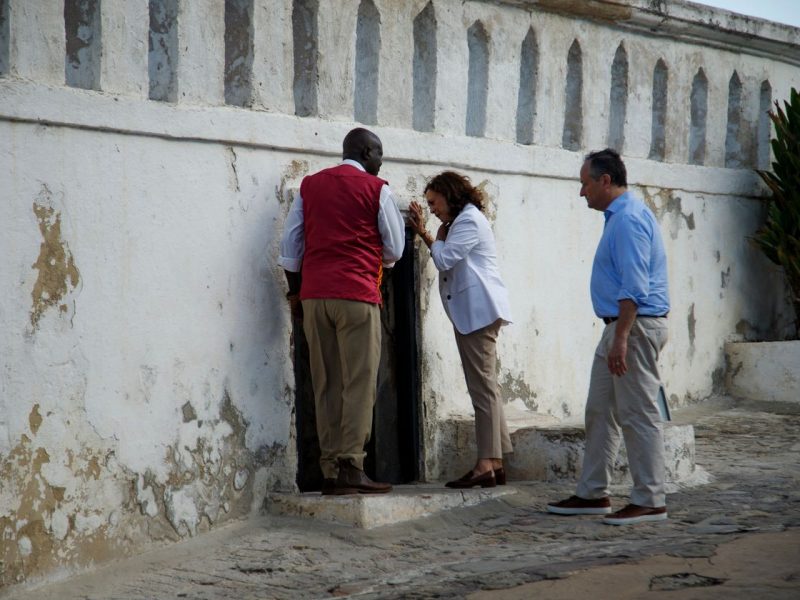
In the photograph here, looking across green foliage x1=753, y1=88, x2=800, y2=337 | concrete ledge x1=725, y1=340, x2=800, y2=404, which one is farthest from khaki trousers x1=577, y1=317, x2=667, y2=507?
green foliage x1=753, y1=88, x2=800, y2=337

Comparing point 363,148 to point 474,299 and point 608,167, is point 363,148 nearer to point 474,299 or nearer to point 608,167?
point 474,299

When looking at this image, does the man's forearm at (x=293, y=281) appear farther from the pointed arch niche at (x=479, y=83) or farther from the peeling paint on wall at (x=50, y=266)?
the pointed arch niche at (x=479, y=83)

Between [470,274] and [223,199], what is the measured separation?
1.34 m

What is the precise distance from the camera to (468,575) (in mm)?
5391

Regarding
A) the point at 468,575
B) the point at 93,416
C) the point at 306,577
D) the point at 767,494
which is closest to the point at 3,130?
the point at 93,416

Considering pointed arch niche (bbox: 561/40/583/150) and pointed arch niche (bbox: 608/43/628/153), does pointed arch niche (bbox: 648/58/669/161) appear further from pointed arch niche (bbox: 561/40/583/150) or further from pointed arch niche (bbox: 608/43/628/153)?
pointed arch niche (bbox: 561/40/583/150)

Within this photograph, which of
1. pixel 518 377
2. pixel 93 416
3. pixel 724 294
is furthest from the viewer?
pixel 724 294

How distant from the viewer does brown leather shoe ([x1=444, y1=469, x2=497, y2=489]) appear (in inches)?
269

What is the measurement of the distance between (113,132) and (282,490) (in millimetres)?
1973

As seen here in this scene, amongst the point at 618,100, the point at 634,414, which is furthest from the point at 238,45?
the point at 618,100

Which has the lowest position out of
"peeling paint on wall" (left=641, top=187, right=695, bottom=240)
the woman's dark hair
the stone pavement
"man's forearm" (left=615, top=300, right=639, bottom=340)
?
the stone pavement

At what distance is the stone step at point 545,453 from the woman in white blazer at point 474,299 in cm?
30

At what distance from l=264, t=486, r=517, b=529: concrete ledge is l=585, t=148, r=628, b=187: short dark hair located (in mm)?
1700

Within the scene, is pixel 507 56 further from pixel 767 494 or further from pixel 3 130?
pixel 3 130
